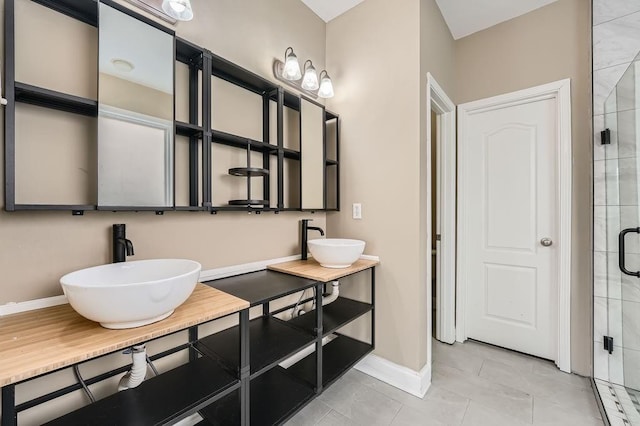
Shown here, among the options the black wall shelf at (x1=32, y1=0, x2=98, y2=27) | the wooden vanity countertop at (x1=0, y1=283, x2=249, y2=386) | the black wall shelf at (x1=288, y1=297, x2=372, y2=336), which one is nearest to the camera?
the wooden vanity countertop at (x1=0, y1=283, x2=249, y2=386)

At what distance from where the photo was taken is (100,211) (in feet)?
3.66

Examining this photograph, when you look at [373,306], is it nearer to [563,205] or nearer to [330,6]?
[563,205]

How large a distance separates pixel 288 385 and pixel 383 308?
0.82 meters

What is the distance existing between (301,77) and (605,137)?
→ 6.84 ft

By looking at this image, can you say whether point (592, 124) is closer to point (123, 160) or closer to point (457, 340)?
point (457, 340)

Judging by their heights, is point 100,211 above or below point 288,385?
above

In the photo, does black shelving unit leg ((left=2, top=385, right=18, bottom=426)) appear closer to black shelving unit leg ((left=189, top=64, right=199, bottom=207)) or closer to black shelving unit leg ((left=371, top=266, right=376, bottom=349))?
black shelving unit leg ((left=189, top=64, right=199, bottom=207))

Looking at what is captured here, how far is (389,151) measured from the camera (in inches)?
75.5

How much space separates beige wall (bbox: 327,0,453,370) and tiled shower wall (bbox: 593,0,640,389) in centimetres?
104

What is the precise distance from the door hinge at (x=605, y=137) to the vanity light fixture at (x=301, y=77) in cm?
186

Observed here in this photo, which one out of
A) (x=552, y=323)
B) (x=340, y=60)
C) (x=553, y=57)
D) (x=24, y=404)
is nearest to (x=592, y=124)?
(x=553, y=57)

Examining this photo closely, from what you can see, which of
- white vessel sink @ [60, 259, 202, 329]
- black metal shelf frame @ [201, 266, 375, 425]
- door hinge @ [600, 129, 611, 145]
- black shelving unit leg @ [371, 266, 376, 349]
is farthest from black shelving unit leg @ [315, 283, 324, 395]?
door hinge @ [600, 129, 611, 145]

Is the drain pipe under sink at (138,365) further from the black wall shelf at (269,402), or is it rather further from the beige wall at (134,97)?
the beige wall at (134,97)

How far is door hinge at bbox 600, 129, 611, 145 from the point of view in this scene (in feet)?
5.78
